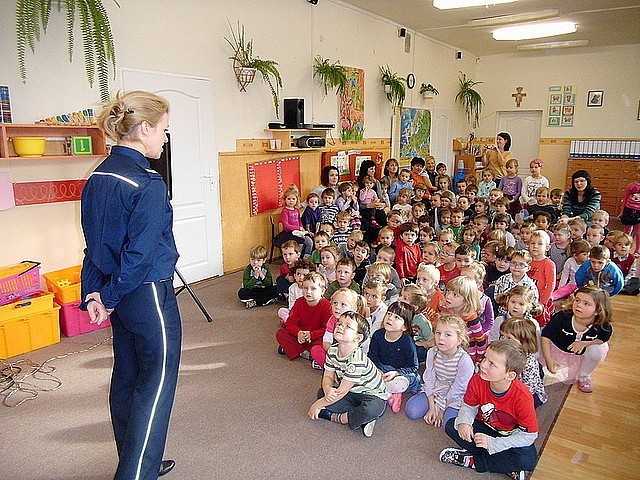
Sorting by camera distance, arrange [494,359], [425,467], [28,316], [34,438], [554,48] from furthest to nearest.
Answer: [554,48] < [28,316] < [34,438] < [425,467] < [494,359]

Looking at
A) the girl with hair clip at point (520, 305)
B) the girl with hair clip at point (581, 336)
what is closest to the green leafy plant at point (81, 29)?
the girl with hair clip at point (520, 305)

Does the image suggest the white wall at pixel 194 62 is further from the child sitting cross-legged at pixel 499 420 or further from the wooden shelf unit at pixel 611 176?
the wooden shelf unit at pixel 611 176

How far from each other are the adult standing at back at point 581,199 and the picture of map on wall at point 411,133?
305 cm

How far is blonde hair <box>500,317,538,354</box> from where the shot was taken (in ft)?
8.77

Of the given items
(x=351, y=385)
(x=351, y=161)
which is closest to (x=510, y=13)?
(x=351, y=161)

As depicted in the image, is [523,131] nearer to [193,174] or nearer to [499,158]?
[499,158]

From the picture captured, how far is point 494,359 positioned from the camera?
212 cm

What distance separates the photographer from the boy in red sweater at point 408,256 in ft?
15.0

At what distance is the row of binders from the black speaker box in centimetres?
645

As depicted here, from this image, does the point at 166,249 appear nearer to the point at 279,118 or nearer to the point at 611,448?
the point at 611,448

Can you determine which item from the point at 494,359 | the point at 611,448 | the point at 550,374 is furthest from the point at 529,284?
the point at 494,359

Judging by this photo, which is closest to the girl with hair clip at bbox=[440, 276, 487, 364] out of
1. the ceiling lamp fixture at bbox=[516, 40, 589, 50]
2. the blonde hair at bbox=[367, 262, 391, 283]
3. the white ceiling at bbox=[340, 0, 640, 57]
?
the blonde hair at bbox=[367, 262, 391, 283]

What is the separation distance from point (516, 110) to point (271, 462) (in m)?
10.1

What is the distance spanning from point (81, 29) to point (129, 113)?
262 cm
